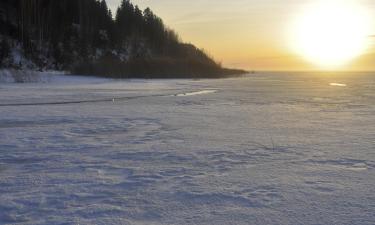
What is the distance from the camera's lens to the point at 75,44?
57.8 metres

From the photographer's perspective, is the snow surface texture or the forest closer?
the snow surface texture

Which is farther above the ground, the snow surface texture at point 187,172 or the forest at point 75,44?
the forest at point 75,44

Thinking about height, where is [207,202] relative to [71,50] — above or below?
below

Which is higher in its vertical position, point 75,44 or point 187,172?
point 75,44

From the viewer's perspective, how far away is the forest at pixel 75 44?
A: 141ft

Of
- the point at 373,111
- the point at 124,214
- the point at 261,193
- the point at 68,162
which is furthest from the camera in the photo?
the point at 373,111

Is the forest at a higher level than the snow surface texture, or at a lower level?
higher

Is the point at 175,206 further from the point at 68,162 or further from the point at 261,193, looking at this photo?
the point at 68,162

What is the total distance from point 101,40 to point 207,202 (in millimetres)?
66934

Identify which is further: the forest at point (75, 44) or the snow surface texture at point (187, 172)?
the forest at point (75, 44)

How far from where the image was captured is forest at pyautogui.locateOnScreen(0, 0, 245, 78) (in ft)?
141

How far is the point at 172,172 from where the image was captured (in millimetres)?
4898

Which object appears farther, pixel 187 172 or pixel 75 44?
pixel 75 44

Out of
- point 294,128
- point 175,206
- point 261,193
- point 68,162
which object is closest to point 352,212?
point 261,193
